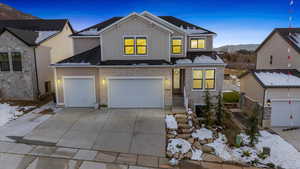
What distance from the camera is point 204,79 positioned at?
11.7 metres

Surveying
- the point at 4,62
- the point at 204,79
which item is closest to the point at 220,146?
the point at 204,79

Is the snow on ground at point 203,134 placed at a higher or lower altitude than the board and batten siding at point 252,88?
lower

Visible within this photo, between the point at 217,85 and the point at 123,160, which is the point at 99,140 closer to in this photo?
the point at 123,160

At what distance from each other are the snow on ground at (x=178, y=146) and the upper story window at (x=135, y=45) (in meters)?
6.60

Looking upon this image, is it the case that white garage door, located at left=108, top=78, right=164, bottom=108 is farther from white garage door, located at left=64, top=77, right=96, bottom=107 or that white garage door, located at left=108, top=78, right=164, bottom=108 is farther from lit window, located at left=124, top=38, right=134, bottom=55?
lit window, located at left=124, top=38, right=134, bottom=55

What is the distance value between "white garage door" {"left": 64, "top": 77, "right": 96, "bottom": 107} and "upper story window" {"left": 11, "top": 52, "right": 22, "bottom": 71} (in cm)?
555

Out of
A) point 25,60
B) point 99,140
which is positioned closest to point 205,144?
point 99,140

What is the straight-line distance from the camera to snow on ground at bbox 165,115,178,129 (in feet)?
28.9

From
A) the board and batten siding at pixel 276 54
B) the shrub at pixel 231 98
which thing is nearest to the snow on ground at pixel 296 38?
the board and batten siding at pixel 276 54

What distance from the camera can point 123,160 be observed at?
630 cm

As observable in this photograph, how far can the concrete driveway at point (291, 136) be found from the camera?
897 centimetres

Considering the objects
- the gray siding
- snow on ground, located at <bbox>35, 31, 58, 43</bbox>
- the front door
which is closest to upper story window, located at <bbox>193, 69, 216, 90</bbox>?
the front door

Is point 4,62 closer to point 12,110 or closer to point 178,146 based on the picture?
point 12,110

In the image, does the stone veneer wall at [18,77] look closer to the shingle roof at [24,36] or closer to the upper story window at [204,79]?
the shingle roof at [24,36]
